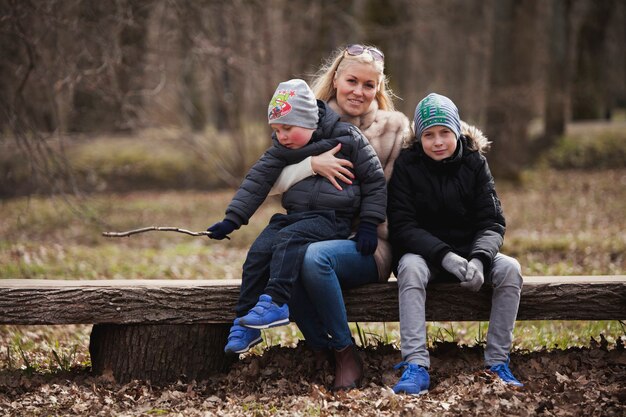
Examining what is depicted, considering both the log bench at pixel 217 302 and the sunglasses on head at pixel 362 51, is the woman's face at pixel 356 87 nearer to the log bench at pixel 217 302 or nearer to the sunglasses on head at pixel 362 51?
the sunglasses on head at pixel 362 51

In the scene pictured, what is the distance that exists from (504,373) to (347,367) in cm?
87

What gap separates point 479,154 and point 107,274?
192 inches

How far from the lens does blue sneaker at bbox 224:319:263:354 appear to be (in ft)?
13.3

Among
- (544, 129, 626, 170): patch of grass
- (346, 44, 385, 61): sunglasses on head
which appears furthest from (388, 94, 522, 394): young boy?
(544, 129, 626, 170): patch of grass

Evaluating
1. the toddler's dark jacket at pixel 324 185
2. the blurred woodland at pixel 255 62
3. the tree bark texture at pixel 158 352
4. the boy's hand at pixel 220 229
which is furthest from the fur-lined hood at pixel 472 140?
the blurred woodland at pixel 255 62

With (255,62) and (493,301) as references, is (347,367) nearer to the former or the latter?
(493,301)

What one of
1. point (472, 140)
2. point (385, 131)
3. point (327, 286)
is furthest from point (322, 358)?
point (472, 140)

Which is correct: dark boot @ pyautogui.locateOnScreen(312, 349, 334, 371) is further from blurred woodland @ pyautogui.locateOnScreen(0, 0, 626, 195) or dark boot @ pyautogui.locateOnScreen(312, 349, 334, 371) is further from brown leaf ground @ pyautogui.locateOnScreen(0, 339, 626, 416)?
blurred woodland @ pyautogui.locateOnScreen(0, 0, 626, 195)

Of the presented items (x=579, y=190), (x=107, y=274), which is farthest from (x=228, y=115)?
(x=107, y=274)

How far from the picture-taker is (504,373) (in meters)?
4.17

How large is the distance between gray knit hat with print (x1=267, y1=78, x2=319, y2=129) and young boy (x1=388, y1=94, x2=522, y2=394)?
63 centimetres

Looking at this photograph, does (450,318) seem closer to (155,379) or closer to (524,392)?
(524,392)

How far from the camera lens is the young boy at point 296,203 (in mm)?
4156

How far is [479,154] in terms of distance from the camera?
4488 millimetres
